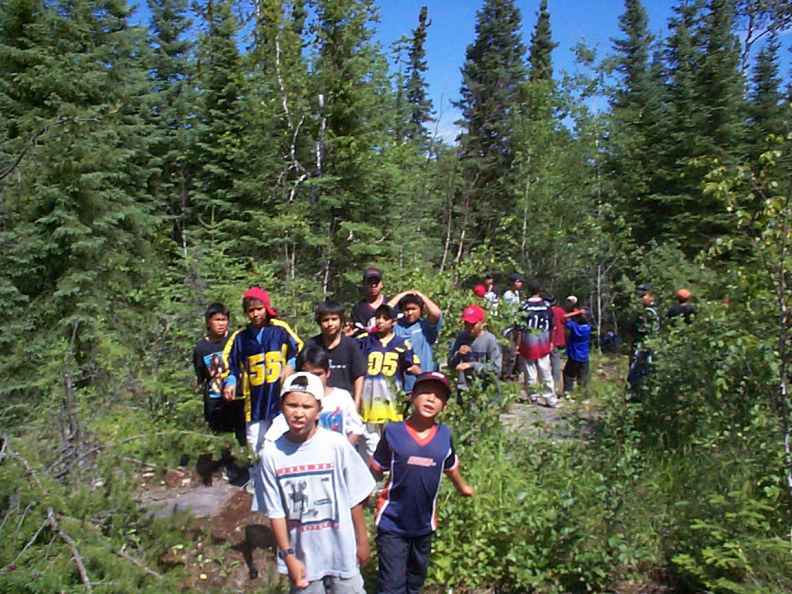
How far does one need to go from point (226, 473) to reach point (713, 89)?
15.6 m

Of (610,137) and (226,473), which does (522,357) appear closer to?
(226,473)

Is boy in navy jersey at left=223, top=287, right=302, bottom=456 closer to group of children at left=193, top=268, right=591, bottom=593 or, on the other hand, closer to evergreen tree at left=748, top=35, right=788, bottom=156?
group of children at left=193, top=268, right=591, bottom=593

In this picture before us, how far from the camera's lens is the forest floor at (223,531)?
408 centimetres

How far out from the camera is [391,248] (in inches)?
571

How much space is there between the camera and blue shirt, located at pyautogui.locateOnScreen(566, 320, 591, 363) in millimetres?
8531

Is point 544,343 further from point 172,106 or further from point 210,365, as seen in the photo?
point 172,106

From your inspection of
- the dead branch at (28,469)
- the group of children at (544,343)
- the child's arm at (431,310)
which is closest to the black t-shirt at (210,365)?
the child's arm at (431,310)

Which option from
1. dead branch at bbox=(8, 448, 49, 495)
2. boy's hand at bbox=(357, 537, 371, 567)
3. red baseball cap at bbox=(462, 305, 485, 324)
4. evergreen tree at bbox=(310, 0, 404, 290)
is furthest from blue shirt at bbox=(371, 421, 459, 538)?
evergreen tree at bbox=(310, 0, 404, 290)

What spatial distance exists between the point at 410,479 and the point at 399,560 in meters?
0.45

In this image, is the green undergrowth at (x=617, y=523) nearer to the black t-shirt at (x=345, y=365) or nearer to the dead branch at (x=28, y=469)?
the black t-shirt at (x=345, y=365)

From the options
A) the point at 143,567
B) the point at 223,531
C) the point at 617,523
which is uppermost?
the point at 143,567

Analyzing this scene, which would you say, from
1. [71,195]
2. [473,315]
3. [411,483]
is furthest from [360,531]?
[71,195]

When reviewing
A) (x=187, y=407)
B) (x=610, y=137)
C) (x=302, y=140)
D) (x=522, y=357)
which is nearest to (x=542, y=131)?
(x=610, y=137)

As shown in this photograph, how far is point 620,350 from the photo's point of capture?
13.8 metres
